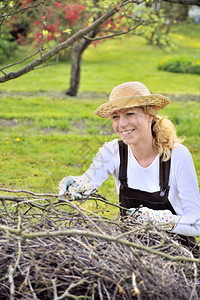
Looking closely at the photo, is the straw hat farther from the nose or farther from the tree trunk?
the tree trunk

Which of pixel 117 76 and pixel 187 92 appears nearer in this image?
pixel 187 92

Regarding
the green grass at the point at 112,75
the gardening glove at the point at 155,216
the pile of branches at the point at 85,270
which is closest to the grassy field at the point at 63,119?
the green grass at the point at 112,75

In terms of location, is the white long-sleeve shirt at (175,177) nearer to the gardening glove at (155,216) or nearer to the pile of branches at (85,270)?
the gardening glove at (155,216)

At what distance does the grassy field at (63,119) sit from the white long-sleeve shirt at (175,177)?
462 mm

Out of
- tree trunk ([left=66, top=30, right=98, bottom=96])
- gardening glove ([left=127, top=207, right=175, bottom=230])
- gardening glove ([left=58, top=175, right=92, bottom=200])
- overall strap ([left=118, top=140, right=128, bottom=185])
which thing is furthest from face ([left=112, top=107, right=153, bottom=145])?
tree trunk ([left=66, top=30, right=98, bottom=96])

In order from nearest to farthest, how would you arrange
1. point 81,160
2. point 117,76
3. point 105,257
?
point 105,257
point 81,160
point 117,76

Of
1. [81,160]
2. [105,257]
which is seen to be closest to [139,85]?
[105,257]

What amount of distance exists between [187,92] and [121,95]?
37.5 ft

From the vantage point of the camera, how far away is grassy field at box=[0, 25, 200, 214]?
6797 millimetres

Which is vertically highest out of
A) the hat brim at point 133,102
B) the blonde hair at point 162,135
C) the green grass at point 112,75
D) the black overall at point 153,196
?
the green grass at point 112,75

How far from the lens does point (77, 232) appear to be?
158 centimetres

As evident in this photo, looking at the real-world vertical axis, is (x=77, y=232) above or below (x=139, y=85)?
below

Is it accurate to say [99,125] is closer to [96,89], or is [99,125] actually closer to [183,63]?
[96,89]

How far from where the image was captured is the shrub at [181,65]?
17.4 metres
